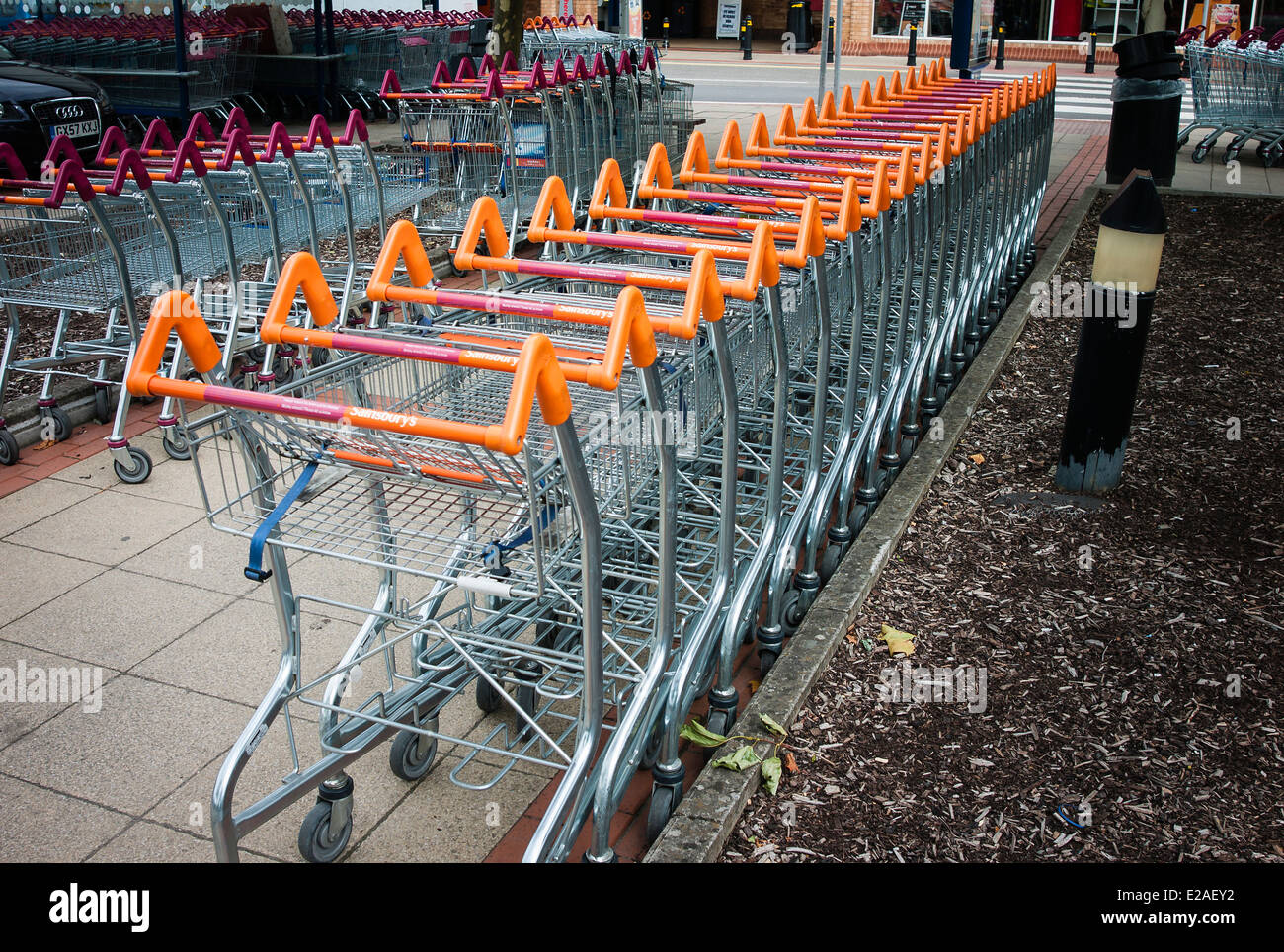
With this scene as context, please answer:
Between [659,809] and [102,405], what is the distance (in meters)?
4.04

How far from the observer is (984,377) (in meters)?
5.61

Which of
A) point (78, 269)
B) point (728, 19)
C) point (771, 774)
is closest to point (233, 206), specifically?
point (78, 269)

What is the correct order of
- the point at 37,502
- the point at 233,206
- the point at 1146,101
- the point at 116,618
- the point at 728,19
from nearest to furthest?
the point at 116,618, the point at 37,502, the point at 233,206, the point at 1146,101, the point at 728,19

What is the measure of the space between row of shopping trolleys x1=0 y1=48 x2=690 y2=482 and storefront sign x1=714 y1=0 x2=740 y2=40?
24370mm

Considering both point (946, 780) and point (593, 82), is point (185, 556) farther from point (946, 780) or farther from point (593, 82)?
point (593, 82)

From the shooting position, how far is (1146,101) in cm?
680

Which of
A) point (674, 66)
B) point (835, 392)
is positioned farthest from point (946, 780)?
point (674, 66)

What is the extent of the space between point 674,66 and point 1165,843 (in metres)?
23.4

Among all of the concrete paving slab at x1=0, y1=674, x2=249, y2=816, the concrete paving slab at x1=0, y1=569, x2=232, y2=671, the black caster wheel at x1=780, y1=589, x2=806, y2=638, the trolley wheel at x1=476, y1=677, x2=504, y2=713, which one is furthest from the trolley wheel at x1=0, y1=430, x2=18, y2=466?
the black caster wheel at x1=780, y1=589, x2=806, y2=638

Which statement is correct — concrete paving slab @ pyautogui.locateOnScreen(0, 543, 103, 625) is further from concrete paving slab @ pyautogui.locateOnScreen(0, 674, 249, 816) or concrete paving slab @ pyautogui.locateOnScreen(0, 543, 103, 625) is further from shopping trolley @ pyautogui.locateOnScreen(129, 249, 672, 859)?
shopping trolley @ pyautogui.locateOnScreen(129, 249, 672, 859)

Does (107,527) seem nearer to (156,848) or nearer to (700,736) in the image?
(156,848)

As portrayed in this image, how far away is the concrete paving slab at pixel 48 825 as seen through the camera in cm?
289

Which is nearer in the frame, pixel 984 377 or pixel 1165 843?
pixel 1165 843

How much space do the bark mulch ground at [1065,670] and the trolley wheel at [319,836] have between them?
0.99m
